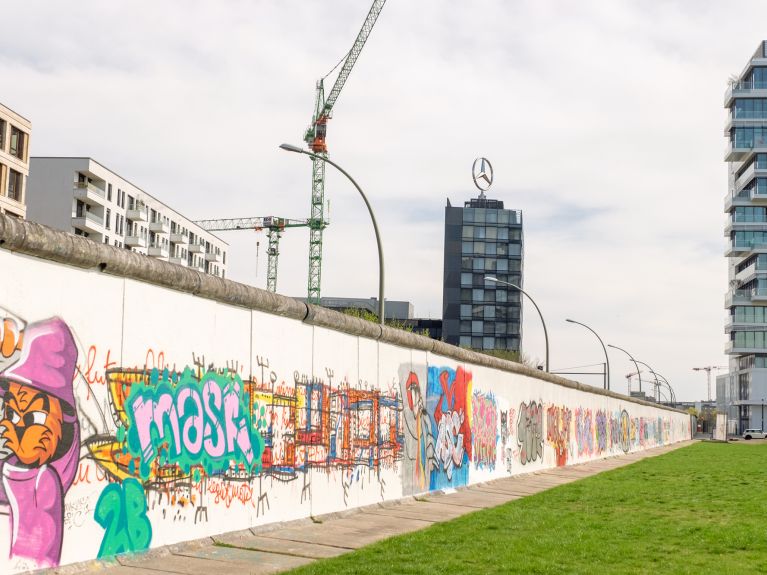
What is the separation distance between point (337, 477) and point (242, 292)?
4.06 metres

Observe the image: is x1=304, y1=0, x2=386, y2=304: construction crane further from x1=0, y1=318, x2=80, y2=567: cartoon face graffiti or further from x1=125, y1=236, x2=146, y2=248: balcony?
x1=0, y1=318, x2=80, y2=567: cartoon face graffiti

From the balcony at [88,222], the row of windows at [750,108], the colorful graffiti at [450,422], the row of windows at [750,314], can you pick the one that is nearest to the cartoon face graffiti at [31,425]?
the colorful graffiti at [450,422]

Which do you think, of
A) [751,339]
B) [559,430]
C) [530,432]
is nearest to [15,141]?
[559,430]

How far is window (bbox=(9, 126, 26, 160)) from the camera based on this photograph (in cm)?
7044

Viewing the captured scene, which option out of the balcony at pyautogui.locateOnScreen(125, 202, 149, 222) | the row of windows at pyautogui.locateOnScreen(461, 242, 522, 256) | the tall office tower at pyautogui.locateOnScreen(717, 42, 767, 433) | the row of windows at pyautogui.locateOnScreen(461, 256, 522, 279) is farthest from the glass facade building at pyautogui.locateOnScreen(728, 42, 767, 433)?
the balcony at pyautogui.locateOnScreen(125, 202, 149, 222)

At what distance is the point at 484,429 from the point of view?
23734mm

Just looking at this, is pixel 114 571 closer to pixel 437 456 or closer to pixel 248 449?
pixel 248 449

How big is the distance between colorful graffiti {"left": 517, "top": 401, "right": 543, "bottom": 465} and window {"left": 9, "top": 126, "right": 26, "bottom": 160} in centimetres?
5271

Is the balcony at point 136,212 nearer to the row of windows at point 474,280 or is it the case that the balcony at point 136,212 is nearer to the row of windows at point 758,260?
the row of windows at point 474,280

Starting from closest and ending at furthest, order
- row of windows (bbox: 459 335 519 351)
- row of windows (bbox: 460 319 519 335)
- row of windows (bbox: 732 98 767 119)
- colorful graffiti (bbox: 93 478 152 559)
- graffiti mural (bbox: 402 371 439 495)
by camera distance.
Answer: colorful graffiti (bbox: 93 478 152 559), graffiti mural (bbox: 402 371 439 495), row of windows (bbox: 732 98 767 119), row of windows (bbox: 459 335 519 351), row of windows (bbox: 460 319 519 335)

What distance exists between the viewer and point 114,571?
899 cm

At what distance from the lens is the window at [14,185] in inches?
2763

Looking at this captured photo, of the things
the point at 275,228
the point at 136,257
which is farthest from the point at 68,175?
the point at 136,257

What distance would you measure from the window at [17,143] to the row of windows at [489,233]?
290ft
